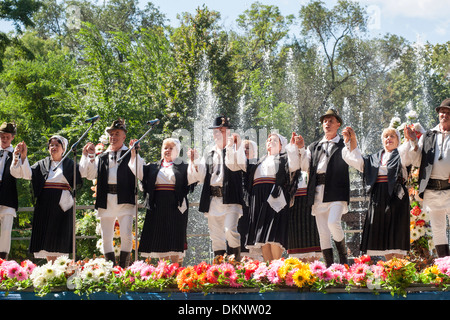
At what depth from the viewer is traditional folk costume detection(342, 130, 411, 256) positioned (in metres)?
6.52

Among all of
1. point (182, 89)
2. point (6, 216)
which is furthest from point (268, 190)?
point (182, 89)

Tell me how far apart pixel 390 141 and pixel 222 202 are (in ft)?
6.71

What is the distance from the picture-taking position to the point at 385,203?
6629 mm

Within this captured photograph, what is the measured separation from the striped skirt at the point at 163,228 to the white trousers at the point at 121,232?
0.29 meters

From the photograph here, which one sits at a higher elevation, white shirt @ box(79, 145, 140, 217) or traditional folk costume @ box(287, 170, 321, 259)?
white shirt @ box(79, 145, 140, 217)

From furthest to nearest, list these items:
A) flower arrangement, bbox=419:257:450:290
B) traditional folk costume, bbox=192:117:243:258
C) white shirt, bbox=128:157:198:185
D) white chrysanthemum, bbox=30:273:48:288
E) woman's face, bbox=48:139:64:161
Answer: woman's face, bbox=48:139:64:161 < white shirt, bbox=128:157:198:185 < traditional folk costume, bbox=192:117:243:258 < white chrysanthemum, bbox=30:273:48:288 < flower arrangement, bbox=419:257:450:290

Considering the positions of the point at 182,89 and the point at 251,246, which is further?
the point at 182,89

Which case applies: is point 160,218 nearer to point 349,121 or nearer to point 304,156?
point 304,156

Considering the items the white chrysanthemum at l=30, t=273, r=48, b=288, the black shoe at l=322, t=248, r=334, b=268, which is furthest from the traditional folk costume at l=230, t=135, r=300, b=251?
the white chrysanthemum at l=30, t=273, r=48, b=288

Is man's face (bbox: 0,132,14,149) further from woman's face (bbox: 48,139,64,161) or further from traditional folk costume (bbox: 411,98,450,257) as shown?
traditional folk costume (bbox: 411,98,450,257)

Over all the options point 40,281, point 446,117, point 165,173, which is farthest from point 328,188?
point 40,281

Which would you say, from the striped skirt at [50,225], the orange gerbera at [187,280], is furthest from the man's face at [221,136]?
the orange gerbera at [187,280]
